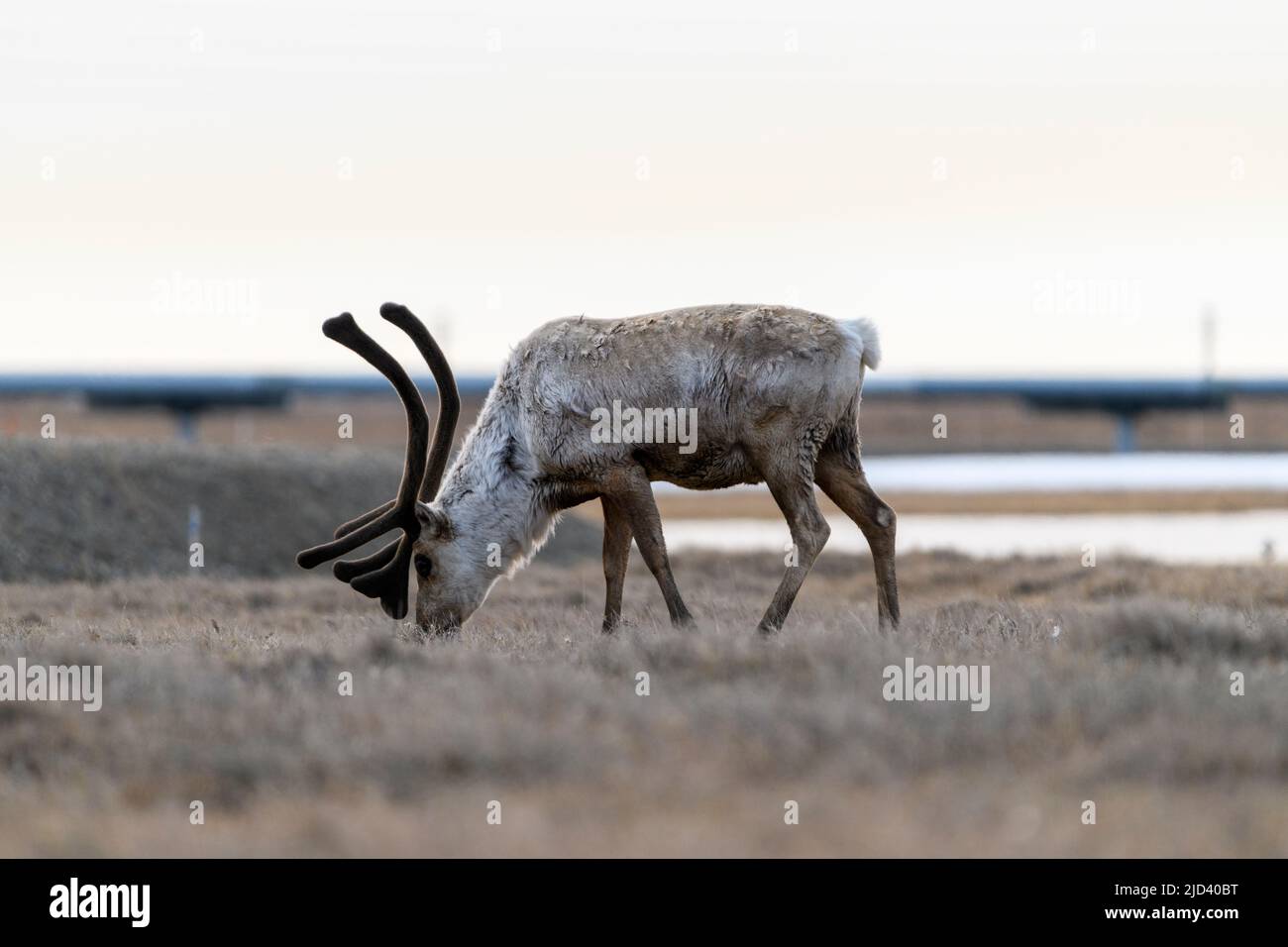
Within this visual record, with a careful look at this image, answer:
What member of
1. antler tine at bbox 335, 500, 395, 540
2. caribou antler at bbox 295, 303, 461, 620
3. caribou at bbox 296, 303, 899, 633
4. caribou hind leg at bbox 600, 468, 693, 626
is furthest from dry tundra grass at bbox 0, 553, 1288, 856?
antler tine at bbox 335, 500, 395, 540

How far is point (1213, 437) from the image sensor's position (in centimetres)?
8938

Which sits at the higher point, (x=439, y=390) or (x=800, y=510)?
(x=439, y=390)

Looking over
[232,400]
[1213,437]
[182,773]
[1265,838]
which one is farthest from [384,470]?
[1213,437]

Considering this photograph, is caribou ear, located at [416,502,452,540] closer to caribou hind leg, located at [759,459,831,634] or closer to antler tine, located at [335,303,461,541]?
antler tine, located at [335,303,461,541]

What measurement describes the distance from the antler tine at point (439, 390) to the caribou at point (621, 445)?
15 mm

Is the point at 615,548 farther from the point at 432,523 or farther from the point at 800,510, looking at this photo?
the point at 800,510

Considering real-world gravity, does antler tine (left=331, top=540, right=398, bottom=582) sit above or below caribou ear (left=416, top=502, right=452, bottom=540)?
below

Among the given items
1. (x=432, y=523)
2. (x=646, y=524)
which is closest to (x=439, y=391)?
(x=432, y=523)

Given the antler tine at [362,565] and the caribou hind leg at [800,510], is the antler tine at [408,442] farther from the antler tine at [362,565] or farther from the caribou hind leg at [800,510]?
the caribou hind leg at [800,510]

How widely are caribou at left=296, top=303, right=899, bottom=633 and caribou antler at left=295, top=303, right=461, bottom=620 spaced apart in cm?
2

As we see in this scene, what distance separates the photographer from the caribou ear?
37.1ft

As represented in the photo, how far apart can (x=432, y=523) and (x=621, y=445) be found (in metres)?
1.50

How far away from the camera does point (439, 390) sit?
467 inches

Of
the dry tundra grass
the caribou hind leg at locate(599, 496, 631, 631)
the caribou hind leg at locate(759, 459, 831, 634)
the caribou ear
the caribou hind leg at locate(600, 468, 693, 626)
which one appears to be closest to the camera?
the dry tundra grass
